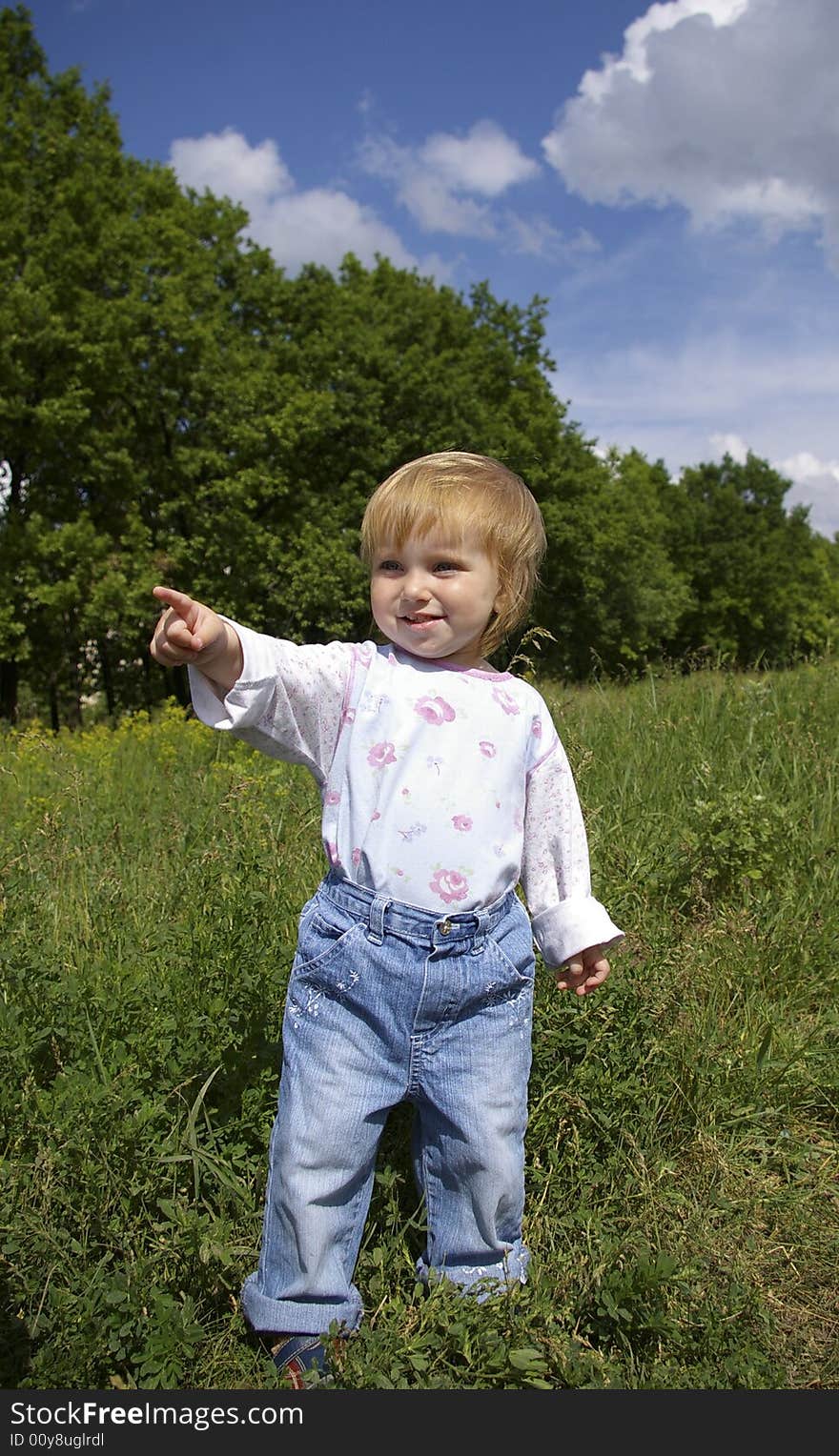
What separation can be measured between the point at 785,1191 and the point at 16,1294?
6.19 feet

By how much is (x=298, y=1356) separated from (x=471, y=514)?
5.73 feet

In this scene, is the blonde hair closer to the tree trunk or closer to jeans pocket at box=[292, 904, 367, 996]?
jeans pocket at box=[292, 904, 367, 996]

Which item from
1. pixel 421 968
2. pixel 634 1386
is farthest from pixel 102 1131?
pixel 634 1386

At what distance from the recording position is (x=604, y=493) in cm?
2945

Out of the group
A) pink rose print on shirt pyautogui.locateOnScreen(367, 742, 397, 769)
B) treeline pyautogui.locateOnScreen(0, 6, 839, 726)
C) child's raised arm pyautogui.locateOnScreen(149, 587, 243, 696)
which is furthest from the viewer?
treeline pyautogui.locateOnScreen(0, 6, 839, 726)

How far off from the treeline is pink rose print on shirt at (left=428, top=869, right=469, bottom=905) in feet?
56.6

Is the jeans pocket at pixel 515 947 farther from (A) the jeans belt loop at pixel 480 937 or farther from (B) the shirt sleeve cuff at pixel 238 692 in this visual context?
(B) the shirt sleeve cuff at pixel 238 692

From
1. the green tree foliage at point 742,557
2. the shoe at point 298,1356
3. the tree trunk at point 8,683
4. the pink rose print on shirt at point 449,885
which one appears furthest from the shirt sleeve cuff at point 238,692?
the green tree foliage at point 742,557

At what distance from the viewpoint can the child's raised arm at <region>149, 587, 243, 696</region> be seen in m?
1.76

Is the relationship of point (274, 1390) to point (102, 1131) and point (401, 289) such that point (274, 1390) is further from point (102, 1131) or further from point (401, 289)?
point (401, 289)

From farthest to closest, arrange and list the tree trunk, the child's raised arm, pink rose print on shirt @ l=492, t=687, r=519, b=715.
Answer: the tree trunk
pink rose print on shirt @ l=492, t=687, r=519, b=715
the child's raised arm

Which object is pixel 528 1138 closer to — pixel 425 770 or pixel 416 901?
pixel 416 901

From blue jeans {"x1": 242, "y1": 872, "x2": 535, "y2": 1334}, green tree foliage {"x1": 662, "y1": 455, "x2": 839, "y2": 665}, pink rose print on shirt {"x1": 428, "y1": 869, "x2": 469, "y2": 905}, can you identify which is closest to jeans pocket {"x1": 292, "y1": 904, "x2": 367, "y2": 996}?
blue jeans {"x1": 242, "y1": 872, "x2": 535, "y2": 1334}

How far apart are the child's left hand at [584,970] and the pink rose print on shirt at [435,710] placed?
A: 0.61 metres
